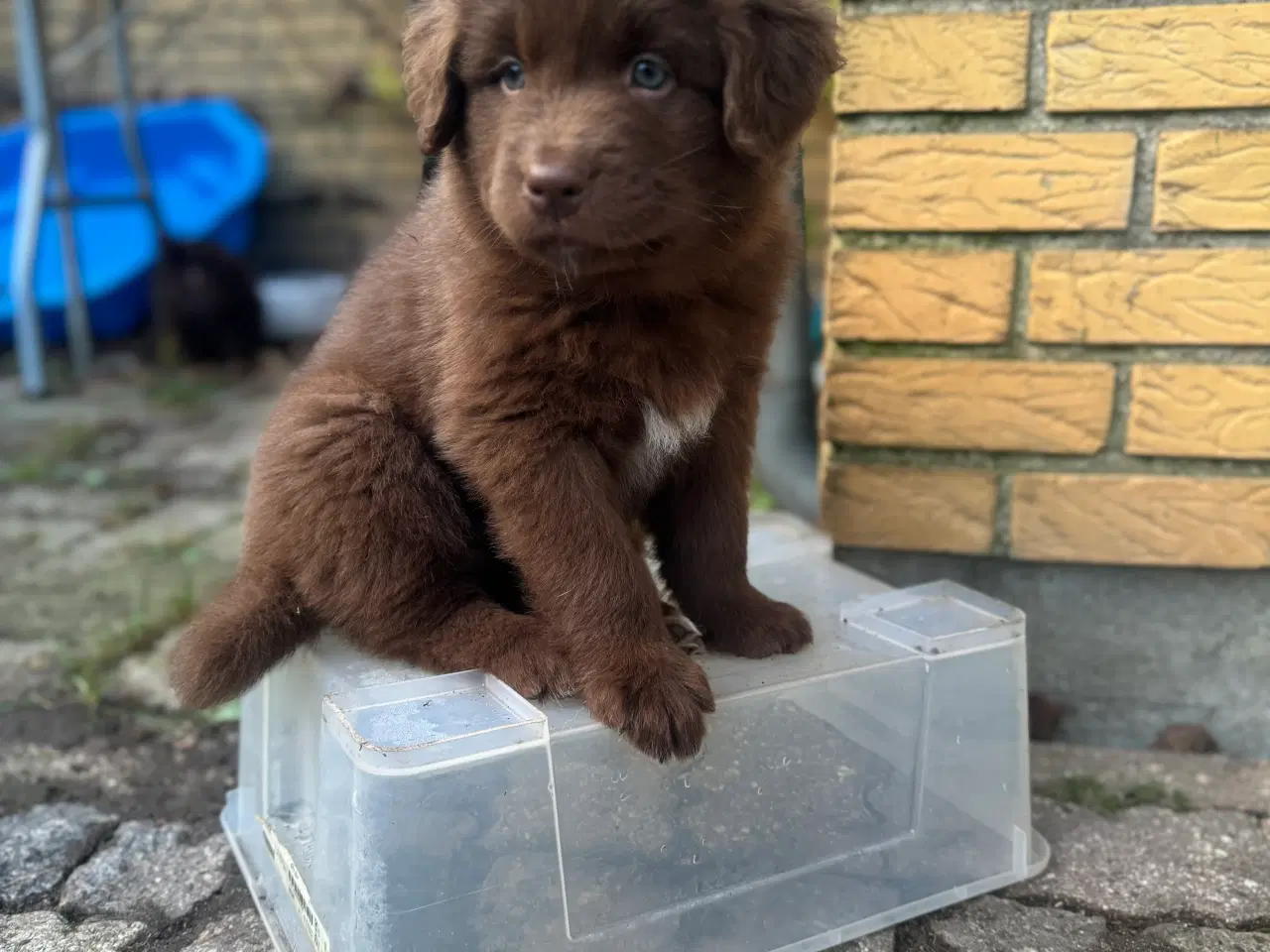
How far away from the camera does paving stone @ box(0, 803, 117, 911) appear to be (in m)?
2.00

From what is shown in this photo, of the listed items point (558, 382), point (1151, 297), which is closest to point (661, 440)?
point (558, 382)

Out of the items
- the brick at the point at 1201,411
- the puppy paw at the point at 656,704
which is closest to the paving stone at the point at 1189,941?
the puppy paw at the point at 656,704

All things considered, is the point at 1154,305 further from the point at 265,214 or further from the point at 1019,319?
the point at 265,214

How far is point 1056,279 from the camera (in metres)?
2.35

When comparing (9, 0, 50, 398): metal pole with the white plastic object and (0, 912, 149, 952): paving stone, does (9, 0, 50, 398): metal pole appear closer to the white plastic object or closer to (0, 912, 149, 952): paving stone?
the white plastic object

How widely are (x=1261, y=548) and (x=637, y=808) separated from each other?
145cm

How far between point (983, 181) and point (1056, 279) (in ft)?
0.82

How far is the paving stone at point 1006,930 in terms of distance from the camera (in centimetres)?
183

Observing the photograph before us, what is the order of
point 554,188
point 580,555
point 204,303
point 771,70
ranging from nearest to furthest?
1. point 554,188
2. point 771,70
3. point 580,555
4. point 204,303

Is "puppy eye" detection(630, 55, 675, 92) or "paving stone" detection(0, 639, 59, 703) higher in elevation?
"puppy eye" detection(630, 55, 675, 92)

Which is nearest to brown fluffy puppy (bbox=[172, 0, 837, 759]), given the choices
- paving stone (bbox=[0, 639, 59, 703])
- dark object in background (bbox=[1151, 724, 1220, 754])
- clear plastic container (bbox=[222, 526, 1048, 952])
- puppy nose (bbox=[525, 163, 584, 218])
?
puppy nose (bbox=[525, 163, 584, 218])

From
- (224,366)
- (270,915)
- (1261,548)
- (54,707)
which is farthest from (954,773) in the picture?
(224,366)

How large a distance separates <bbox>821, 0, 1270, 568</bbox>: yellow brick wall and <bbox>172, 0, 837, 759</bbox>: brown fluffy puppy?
607 millimetres

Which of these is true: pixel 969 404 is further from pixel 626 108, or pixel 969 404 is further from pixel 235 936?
pixel 235 936
